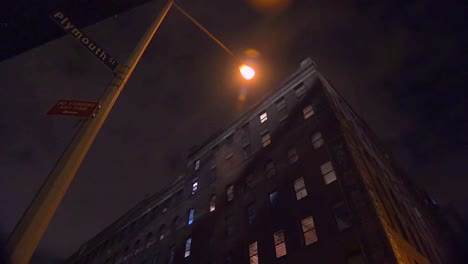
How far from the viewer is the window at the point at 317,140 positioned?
66.2ft

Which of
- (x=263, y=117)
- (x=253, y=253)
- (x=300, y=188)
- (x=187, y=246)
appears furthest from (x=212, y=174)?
(x=300, y=188)

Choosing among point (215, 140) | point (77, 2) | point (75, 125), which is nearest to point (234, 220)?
point (215, 140)

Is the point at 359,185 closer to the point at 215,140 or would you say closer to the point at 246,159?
the point at 246,159

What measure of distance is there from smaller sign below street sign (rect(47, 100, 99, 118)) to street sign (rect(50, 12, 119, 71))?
3.44 ft

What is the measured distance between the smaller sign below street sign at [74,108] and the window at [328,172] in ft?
53.3

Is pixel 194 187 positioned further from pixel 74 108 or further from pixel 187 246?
pixel 74 108

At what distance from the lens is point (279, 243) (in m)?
17.6

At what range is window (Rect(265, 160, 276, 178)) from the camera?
74.2 feet

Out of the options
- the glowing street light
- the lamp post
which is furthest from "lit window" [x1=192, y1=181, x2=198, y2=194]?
the lamp post

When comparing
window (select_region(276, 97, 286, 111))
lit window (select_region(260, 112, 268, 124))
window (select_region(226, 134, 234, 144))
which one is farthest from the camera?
window (select_region(226, 134, 234, 144))

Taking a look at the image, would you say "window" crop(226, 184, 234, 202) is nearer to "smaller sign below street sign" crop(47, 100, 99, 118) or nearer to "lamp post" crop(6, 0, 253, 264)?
"lamp post" crop(6, 0, 253, 264)

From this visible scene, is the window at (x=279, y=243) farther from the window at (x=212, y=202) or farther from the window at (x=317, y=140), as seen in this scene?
the window at (x=212, y=202)

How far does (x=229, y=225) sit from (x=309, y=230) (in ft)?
28.0

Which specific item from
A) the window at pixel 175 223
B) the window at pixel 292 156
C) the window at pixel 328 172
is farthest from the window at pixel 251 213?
the window at pixel 175 223
